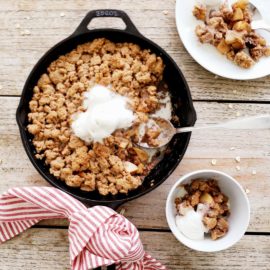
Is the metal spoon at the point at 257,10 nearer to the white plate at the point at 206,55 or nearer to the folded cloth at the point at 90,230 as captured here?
the white plate at the point at 206,55

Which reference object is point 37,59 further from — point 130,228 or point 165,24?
point 130,228

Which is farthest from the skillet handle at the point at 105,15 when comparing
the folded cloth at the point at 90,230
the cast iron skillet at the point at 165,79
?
the folded cloth at the point at 90,230

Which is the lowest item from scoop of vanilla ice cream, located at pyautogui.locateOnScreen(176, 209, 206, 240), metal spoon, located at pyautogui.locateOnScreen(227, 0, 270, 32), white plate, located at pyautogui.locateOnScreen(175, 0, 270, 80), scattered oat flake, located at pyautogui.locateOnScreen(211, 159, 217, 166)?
scoop of vanilla ice cream, located at pyautogui.locateOnScreen(176, 209, 206, 240)

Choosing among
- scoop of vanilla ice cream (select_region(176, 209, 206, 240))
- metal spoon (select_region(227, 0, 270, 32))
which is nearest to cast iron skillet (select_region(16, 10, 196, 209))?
scoop of vanilla ice cream (select_region(176, 209, 206, 240))

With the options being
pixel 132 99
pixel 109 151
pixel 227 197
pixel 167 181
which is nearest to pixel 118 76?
pixel 132 99

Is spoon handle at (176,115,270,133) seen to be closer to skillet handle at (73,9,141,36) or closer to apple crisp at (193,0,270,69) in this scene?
apple crisp at (193,0,270,69)
